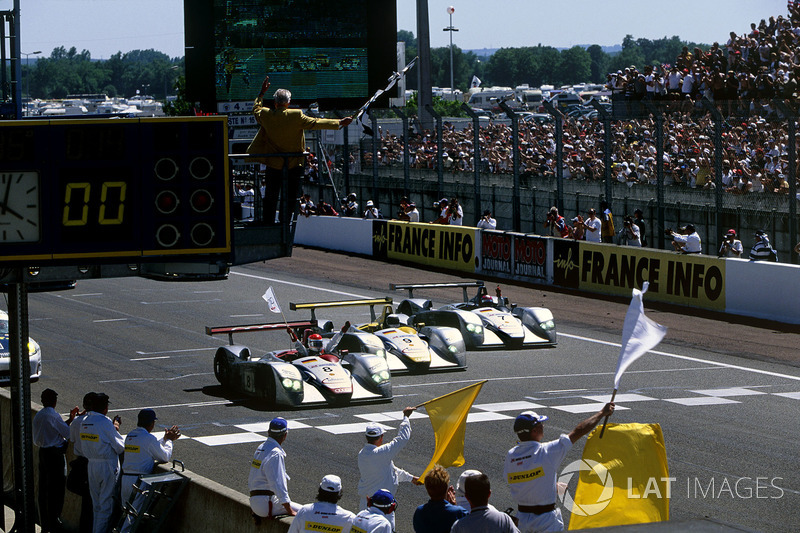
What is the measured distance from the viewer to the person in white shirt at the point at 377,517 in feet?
28.6

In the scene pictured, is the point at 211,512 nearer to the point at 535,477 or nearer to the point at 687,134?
the point at 535,477

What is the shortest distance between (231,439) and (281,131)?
4.83 meters

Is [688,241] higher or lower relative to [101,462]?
higher

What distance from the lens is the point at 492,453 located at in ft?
49.6

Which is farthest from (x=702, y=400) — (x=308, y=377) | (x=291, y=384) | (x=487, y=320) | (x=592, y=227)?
(x=592, y=227)

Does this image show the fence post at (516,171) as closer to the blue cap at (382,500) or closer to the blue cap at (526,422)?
the blue cap at (526,422)

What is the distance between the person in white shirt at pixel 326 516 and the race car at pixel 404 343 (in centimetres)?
1028

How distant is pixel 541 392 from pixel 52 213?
9787 millimetres

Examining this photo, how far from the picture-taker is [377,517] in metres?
8.81

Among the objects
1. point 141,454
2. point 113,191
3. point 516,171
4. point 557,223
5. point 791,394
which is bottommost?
point 791,394

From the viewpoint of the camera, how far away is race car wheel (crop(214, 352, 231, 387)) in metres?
19.3

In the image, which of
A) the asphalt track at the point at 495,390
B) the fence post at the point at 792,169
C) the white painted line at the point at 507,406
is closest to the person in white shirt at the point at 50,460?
the asphalt track at the point at 495,390

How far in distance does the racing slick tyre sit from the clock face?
846cm

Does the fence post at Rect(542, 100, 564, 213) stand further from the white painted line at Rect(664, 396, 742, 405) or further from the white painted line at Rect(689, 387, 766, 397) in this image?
A: the white painted line at Rect(664, 396, 742, 405)
